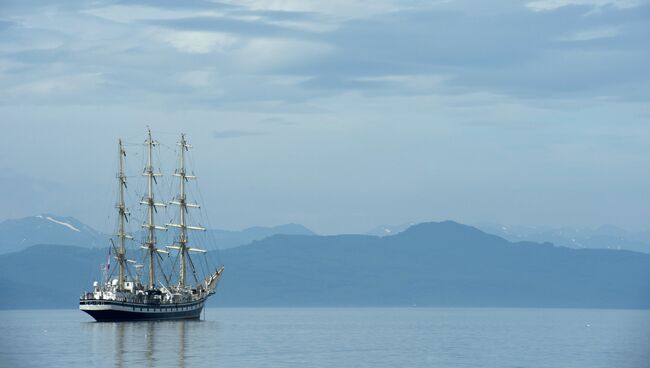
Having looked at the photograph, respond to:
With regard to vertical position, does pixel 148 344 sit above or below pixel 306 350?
above

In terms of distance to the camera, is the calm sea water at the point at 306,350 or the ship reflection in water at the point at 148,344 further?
the calm sea water at the point at 306,350

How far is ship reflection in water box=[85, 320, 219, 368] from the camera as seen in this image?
390 ft

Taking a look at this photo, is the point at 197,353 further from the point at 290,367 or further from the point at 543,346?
the point at 543,346

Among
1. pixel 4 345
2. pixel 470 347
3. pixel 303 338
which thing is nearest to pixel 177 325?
pixel 303 338

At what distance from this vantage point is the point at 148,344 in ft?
475

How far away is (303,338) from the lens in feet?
573

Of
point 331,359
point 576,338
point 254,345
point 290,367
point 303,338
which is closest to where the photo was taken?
point 290,367

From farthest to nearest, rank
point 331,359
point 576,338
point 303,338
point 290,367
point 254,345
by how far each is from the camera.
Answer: point 576,338, point 303,338, point 254,345, point 331,359, point 290,367

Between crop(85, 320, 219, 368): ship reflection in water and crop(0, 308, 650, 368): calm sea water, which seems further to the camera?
crop(0, 308, 650, 368): calm sea water

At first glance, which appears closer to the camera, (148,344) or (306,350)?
(306,350)

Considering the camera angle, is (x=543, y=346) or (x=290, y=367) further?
(x=543, y=346)

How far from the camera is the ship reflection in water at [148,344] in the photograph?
118812 mm

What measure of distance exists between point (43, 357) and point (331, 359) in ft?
97.8

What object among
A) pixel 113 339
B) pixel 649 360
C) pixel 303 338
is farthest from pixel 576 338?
pixel 113 339
